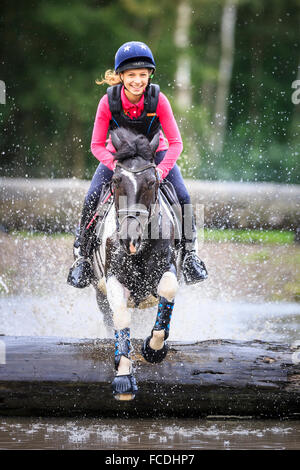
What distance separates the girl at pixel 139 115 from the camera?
4578mm

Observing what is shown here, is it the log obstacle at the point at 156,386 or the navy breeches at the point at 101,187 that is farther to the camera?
the navy breeches at the point at 101,187

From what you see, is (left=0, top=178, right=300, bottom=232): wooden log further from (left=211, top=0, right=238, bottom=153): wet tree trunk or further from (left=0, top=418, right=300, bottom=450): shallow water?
(left=211, top=0, right=238, bottom=153): wet tree trunk

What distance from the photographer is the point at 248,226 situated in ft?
41.7

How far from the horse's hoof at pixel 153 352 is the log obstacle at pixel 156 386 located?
0.09 m

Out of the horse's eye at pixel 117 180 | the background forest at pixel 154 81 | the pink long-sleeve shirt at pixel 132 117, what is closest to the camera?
the horse's eye at pixel 117 180

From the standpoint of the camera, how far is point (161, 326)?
178 inches

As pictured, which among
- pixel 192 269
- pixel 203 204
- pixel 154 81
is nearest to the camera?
pixel 192 269

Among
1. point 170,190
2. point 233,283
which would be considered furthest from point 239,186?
point 170,190

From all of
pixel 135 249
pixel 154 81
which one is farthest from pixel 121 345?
pixel 154 81

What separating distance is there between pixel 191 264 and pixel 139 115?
3.85ft

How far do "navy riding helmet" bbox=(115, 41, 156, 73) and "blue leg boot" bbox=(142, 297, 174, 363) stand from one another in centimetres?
147

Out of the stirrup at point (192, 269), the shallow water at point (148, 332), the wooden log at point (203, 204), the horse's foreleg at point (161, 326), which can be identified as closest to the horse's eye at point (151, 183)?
the horse's foreleg at point (161, 326)

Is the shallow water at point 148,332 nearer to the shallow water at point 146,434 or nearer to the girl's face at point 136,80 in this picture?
the shallow water at point 146,434

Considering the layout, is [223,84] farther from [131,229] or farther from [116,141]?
[131,229]
